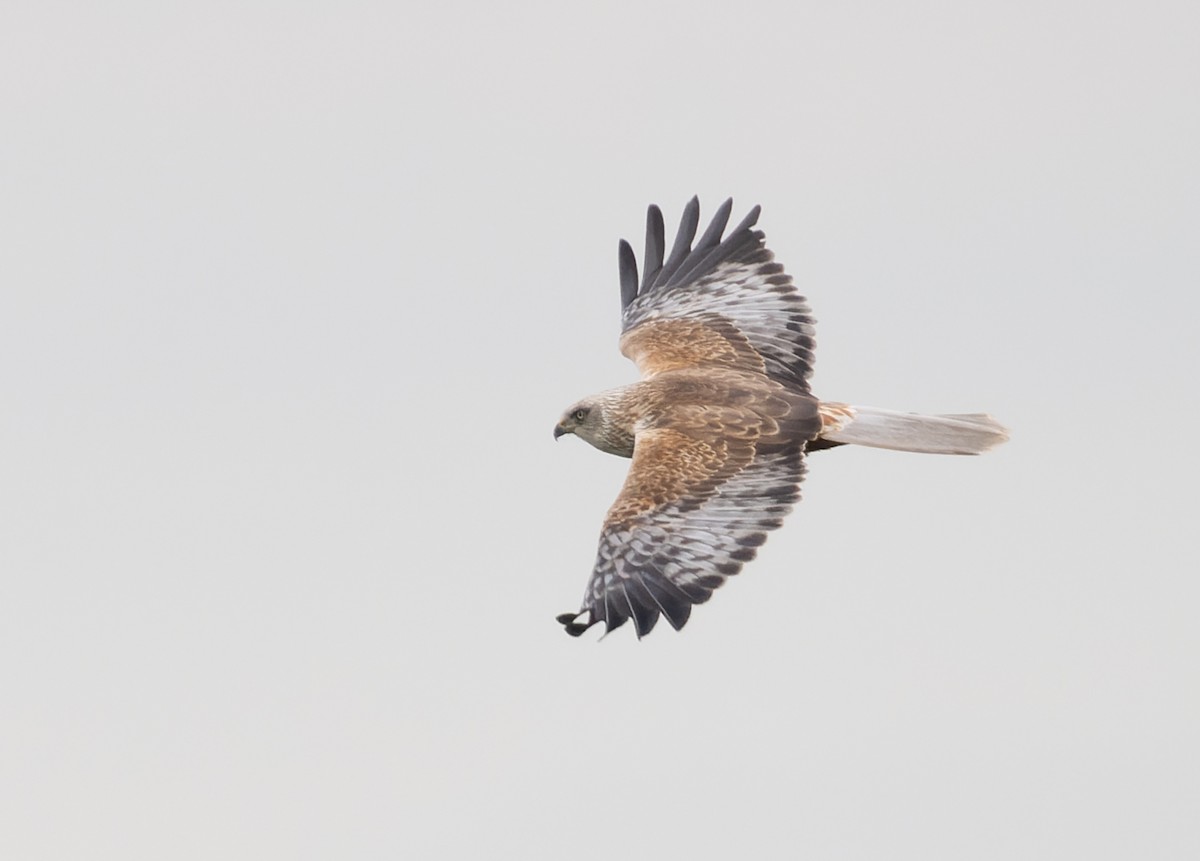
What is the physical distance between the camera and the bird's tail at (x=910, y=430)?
18016 mm

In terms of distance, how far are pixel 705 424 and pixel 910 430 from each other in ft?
6.12

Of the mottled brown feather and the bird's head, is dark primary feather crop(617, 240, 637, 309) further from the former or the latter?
the bird's head

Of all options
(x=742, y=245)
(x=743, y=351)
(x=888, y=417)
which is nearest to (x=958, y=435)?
(x=888, y=417)

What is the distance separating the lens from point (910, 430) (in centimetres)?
1819

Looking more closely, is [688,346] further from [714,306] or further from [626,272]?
[626,272]

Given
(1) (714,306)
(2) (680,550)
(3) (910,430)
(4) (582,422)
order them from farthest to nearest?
1. (1) (714,306)
2. (4) (582,422)
3. (3) (910,430)
4. (2) (680,550)

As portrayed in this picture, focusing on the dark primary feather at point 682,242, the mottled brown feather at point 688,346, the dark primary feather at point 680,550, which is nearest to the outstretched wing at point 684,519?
the dark primary feather at point 680,550

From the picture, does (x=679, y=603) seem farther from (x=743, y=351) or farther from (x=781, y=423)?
(x=743, y=351)

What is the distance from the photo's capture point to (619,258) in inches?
839

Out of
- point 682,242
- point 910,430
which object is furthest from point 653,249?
point 910,430

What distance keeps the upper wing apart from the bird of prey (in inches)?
0.7

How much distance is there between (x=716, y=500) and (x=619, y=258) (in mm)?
5168

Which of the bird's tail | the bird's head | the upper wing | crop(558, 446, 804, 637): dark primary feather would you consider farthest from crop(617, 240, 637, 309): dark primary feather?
crop(558, 446, 804, 637): dark primary feather

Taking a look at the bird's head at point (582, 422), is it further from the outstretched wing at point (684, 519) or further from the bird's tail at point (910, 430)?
the bird's tail at point (910, 430)
